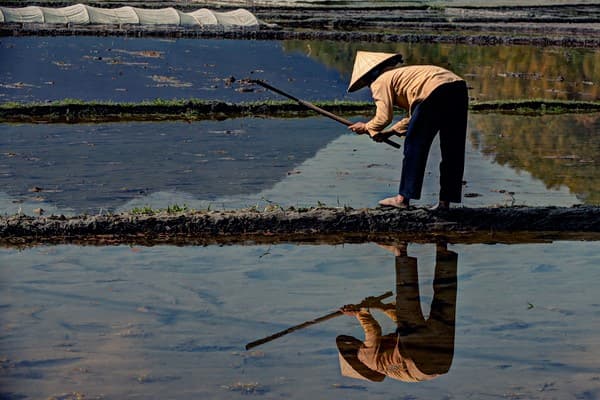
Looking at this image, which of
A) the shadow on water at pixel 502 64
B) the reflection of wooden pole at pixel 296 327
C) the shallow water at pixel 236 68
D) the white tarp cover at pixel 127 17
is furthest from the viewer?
the white tarp cover at pixel 127 17

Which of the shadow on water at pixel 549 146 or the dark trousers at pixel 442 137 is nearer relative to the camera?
the dark trousers at pixel 442 137

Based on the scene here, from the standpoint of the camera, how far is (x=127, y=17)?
91.2 ft

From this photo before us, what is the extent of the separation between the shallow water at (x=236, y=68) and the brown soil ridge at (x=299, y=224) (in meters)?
8.00

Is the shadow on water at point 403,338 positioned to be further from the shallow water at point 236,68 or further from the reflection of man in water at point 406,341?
the shallow water at point 236,68

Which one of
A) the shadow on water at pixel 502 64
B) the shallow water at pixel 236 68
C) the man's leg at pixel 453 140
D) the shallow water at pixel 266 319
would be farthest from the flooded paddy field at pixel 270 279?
the shadow on water at pixel 502 64

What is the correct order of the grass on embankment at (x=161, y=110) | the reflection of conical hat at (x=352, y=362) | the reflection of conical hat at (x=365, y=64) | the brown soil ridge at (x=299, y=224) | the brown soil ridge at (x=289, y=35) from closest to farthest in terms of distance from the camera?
the reflection of conical hat at (x=352, y=362), the brown soil ridge at (x=299, y=224), the reflection of conical hat at (x=365, y=64), the grass on embankment at (x=161, y=110), the brown soil ridge at (x=289, y=35)

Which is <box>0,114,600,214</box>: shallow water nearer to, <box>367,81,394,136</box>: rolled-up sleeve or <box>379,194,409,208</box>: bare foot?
<box>379,194,409,208</box>: bare foot

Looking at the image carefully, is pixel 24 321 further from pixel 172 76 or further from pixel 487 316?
pixel 172 76

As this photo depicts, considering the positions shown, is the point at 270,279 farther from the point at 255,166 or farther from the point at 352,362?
the point at 255,166

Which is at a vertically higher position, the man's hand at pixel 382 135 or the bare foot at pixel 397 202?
the man's hand at pixel 382 135

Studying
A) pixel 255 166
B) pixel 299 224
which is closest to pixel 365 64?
pixel 299 224

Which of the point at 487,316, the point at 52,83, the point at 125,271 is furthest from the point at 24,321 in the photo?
the point at 52,83

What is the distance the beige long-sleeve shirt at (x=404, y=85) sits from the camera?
264 inches

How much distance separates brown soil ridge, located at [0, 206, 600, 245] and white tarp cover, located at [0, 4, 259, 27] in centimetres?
2076
